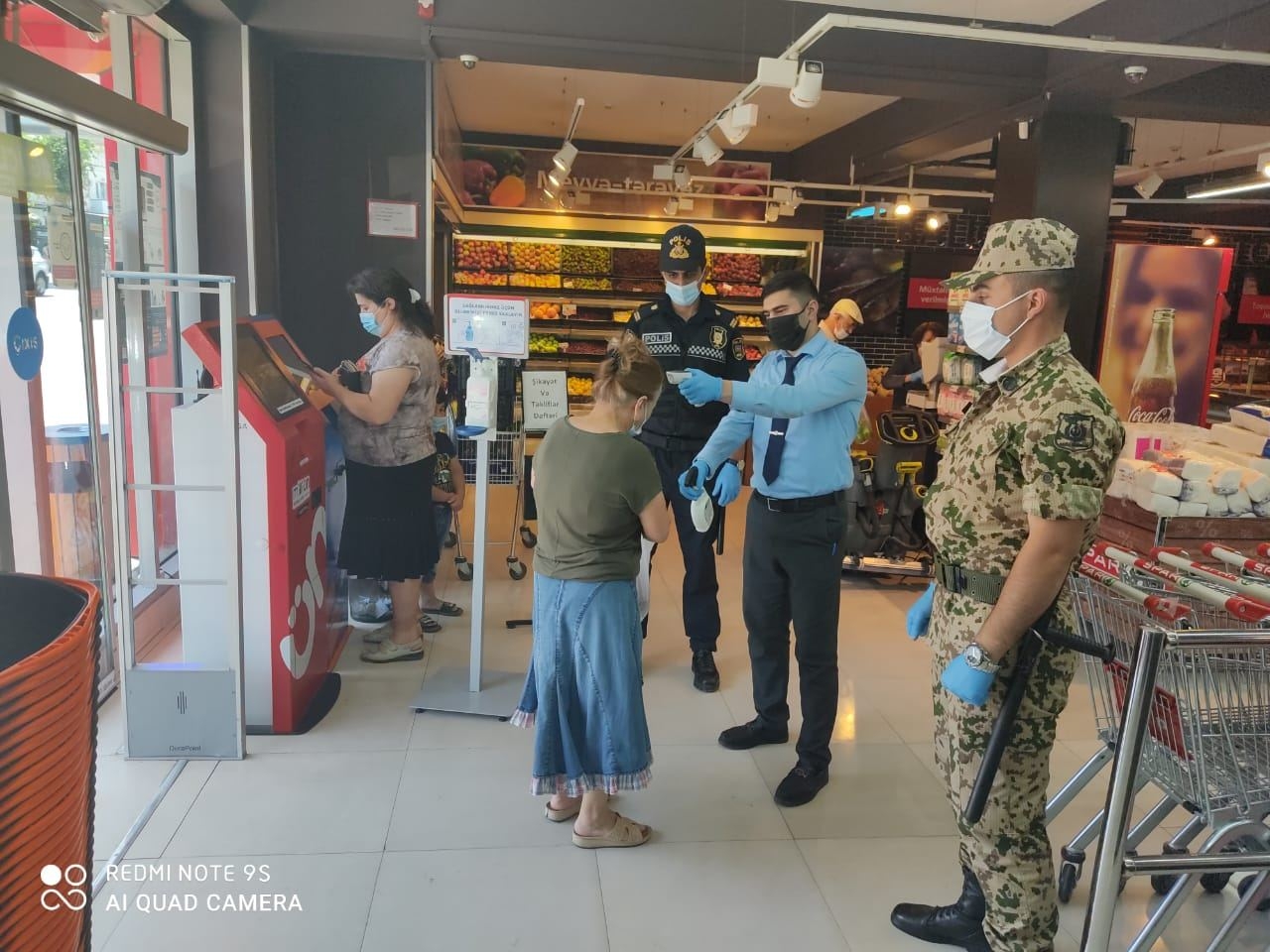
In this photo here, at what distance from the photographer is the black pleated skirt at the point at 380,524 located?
3846 millimetres

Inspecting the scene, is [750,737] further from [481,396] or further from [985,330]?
[985,330]

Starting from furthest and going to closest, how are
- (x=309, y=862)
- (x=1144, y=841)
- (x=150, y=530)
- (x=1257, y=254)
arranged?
(x=1257, y=254)
(x=150, y=530)
(x=1144, y=841)
(x=309, y=862)

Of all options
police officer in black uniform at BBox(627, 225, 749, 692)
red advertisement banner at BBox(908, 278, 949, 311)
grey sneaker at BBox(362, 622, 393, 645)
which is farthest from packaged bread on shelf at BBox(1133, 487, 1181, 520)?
red advertisement banner at BBox(908, 278, 949, 311)

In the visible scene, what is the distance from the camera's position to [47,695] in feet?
3.66

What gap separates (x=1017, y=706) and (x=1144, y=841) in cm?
145

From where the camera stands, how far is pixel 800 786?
2939 millimetres

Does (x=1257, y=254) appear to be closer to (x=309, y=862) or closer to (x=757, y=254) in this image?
(x=757, y=254)

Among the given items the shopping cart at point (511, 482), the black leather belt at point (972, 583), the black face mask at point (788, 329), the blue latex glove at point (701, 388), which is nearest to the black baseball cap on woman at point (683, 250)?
the black face mask at point (788, 329)

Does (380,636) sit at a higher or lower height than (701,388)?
lower

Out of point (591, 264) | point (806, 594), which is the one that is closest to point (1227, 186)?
point (591, 264)

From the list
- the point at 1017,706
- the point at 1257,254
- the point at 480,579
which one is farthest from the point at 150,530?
the point at 1257,254

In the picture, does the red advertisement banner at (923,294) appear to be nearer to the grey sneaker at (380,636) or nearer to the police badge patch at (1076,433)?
the grey sneaker at (380,636)

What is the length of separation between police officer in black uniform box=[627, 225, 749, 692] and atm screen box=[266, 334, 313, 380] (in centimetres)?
142

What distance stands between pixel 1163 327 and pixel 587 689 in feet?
15.8
